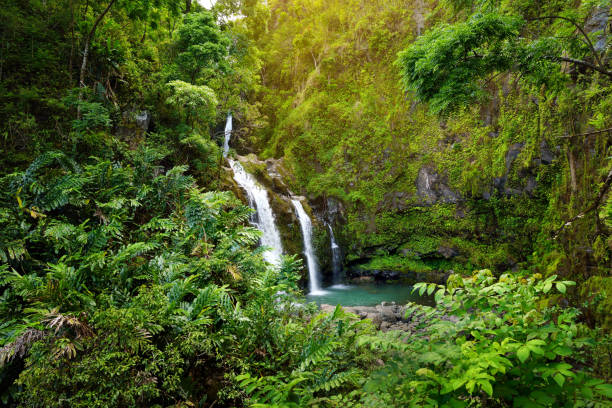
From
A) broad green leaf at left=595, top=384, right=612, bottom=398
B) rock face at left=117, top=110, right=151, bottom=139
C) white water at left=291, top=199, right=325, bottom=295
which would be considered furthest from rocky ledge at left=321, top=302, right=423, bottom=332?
rock face at left=117, top=110, right=151, bottom=139

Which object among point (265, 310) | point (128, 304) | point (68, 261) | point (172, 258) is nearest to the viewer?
point (128, 304)

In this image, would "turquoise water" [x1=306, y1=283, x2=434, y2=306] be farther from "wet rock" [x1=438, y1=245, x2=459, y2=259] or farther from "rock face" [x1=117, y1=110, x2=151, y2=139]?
"rock face" [x1=117, y1=110, x2=151, y2=139]

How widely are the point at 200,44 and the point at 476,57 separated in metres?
8.12

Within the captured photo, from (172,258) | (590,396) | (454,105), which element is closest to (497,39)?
(454,105)

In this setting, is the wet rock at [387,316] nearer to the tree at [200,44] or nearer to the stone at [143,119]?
the stone at [143,119]

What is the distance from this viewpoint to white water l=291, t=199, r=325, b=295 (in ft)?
41.3

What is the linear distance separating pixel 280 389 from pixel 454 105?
3.73 m

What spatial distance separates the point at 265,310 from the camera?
10.1 ft

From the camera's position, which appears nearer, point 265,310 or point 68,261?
point 265,310

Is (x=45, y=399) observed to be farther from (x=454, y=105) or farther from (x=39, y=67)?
(x=39, y=67)

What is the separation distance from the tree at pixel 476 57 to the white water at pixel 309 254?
10077 millimetres

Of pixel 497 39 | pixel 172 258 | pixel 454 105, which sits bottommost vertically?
pixel 172 258

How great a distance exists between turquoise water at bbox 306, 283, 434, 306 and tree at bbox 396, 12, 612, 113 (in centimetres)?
785

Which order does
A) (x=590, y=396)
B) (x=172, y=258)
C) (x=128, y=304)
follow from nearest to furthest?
(x=590, y=396)
(x=128, y=304)
(x=172, y=258)
